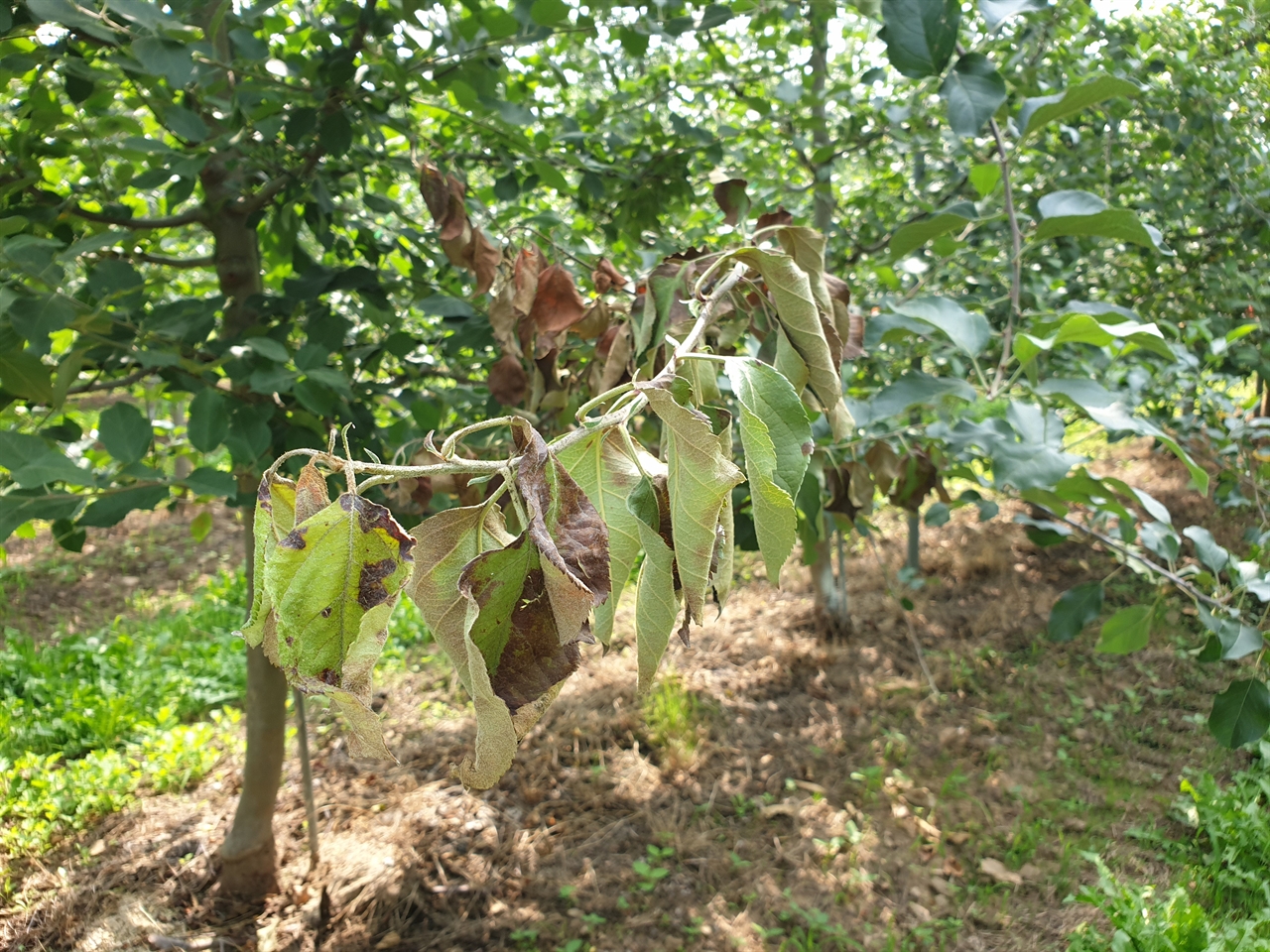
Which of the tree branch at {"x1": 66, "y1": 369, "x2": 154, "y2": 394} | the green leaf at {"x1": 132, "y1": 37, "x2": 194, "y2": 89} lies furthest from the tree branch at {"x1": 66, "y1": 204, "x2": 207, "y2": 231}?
the green leaf at {"x1": 132, "y1": 37, "x2": 194, "y2": 89}

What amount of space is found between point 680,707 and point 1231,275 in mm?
2299

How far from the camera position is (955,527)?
4.53 metres

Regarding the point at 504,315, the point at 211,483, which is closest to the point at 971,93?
the point at 504,315

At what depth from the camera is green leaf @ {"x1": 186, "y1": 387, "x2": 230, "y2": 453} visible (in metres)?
1.21

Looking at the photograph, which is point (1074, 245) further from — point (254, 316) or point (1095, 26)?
point (254, 316)

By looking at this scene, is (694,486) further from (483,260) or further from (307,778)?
(307,778)

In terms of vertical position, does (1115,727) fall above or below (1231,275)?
below

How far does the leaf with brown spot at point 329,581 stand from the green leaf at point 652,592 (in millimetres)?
122

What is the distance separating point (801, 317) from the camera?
580 millimetres

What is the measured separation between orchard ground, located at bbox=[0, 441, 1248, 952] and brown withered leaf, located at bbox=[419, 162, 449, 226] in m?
1.80

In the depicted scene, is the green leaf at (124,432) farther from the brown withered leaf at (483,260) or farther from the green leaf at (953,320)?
the green leaf at (953,320)

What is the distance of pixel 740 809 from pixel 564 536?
248 centimetres

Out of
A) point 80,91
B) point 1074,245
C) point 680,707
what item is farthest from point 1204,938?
point 80,91

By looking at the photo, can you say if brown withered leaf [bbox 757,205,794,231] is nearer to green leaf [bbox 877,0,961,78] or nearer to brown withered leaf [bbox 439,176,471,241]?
green leaf [bbox 877,0,961,78]
